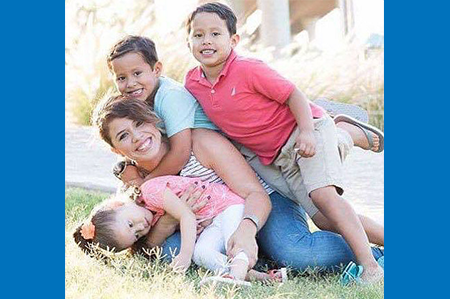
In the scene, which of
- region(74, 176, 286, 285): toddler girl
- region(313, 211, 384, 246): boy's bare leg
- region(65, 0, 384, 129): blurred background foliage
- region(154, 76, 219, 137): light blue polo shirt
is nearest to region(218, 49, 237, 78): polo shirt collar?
region(154, 76, 219, 137): light blue polo shirt

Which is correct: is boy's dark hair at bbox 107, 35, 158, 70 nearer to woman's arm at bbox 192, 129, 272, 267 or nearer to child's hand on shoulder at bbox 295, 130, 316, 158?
woman's arm at bbox 192, 129, 272, 267

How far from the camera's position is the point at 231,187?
2.98 meters

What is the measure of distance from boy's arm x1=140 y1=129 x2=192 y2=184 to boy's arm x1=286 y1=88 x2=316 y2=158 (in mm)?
339

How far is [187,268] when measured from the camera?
9.19 ft

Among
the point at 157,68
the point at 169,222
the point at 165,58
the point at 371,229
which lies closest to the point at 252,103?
the point at 157,68

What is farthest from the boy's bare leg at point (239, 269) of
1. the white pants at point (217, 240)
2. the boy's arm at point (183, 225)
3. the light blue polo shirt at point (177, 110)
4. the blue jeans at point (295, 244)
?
the light blue polo shirt at point (177, 110)

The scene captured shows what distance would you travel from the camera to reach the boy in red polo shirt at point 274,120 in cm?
283

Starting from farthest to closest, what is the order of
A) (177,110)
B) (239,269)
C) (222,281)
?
1. (177,110)
2. (239,269)
3. (222,281)

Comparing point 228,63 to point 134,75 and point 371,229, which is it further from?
point 371,229

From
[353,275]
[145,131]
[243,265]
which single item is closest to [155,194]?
[145,131]

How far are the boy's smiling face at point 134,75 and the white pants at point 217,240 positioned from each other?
46 centimetres

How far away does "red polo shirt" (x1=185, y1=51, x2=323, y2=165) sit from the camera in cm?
289

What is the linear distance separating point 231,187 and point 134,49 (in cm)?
53

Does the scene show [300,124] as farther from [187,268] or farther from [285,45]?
[285,45]
